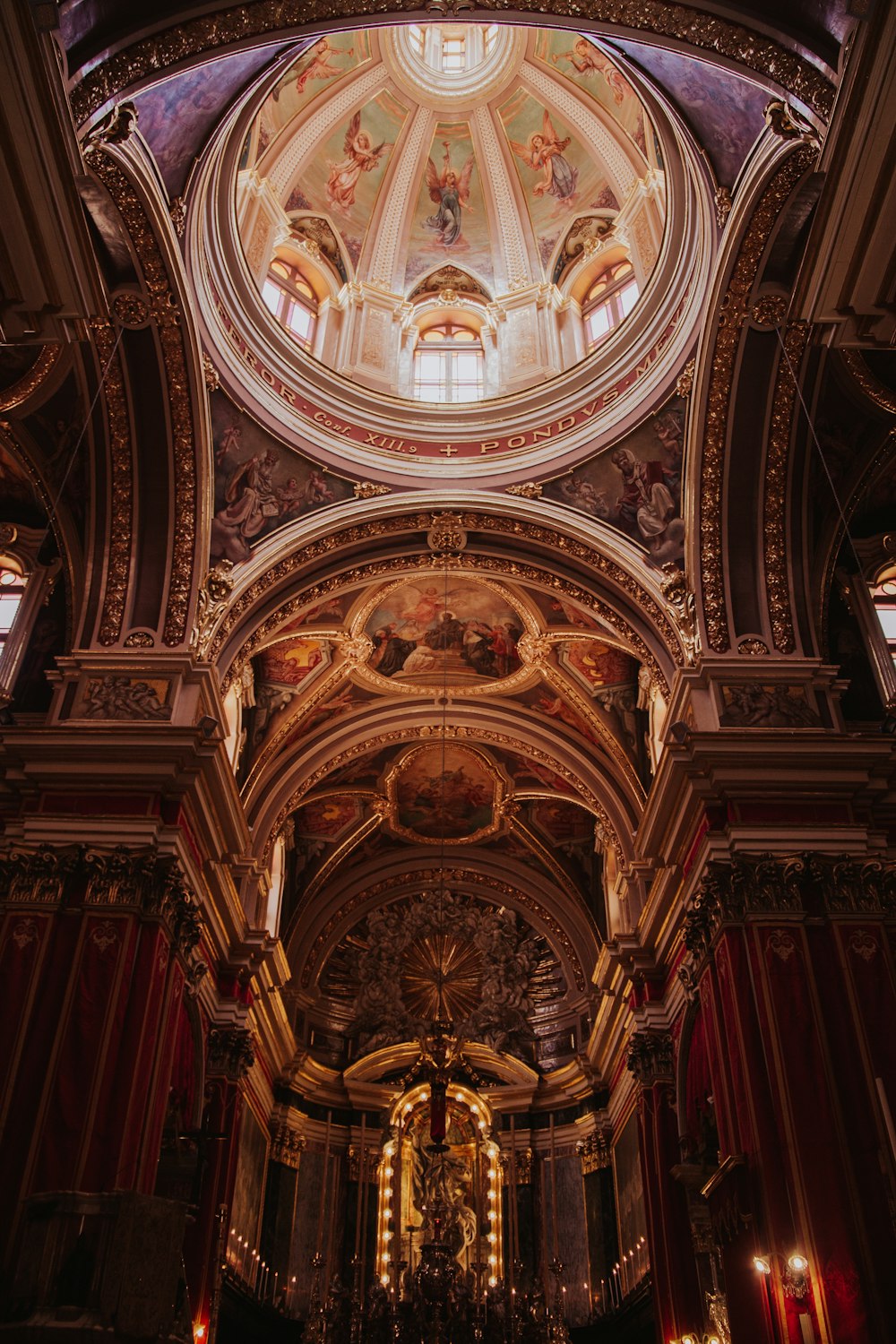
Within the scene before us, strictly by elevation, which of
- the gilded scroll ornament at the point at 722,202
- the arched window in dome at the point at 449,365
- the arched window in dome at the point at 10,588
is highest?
the arched window in dome at the point at 449,365

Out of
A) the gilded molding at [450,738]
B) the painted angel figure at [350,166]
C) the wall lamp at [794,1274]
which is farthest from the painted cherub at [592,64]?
the wall lamp at [794,1274]

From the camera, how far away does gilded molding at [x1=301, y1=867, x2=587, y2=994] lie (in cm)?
2056

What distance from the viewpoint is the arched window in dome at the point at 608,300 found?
1600cm

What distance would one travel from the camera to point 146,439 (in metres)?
13.0

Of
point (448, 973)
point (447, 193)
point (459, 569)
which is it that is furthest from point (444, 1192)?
point (447, 193)

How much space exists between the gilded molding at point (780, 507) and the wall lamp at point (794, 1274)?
20.8 feet

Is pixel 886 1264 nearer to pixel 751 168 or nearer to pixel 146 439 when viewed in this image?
pixel 751 168

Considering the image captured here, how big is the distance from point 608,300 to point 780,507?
5.09 metres

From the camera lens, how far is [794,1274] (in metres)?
8.91

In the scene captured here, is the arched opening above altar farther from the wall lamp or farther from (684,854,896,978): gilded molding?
the wall lamp

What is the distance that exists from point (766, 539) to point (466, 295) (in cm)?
717

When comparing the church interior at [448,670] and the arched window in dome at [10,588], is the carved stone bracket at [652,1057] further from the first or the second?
the arched window in dome at [10,588]

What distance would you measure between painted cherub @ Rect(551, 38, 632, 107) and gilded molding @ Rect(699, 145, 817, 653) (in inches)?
179

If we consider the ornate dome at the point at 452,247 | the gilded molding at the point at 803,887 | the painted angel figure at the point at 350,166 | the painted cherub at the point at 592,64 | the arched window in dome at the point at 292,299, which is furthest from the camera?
the painted angel figure at the point at 350,166
